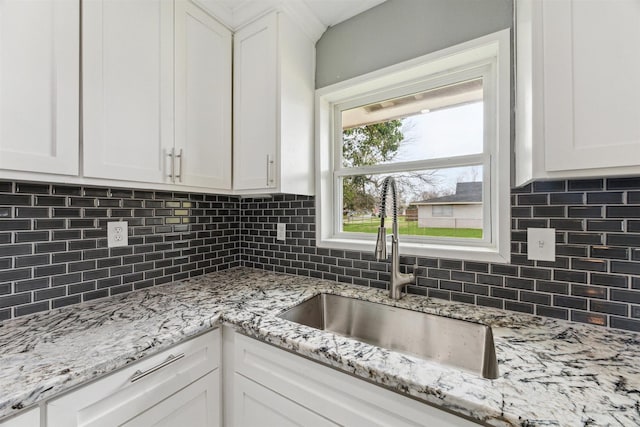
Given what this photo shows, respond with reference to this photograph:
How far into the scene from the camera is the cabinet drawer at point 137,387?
0.73 meters

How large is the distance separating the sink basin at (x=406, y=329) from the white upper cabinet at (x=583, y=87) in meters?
0.64

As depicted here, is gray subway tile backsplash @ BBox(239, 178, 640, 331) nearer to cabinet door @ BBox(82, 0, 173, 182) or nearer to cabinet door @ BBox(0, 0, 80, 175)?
cabinet door @ BBox(82, 0, 173, 182)

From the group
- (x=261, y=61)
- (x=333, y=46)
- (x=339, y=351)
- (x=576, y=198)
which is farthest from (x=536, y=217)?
(x=261, y=61)

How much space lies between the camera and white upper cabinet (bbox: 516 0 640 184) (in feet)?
2.27

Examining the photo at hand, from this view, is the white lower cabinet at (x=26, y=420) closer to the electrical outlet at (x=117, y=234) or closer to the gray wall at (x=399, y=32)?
the electrical outlet at (x=117, y=234)

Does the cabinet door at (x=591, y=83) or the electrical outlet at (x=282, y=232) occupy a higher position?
the cabinet door at (x=591, y=83)

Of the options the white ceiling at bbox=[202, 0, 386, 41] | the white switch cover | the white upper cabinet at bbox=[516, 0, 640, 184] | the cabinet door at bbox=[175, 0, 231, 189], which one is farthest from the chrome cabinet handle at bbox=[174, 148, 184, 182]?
the white switch cover

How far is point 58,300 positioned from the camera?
117cm

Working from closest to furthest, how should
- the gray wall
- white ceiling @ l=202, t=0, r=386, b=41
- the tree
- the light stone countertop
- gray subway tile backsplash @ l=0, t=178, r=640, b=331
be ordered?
the light stone countertop → gray subway tile backsplash @ l=0, t=178, r=640, b=331 → the gray wall → white ceiling @ l=202, t=0, r=386, b=41 → the tree

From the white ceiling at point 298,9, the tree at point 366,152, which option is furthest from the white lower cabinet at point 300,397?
the white ceiling at point 298,9

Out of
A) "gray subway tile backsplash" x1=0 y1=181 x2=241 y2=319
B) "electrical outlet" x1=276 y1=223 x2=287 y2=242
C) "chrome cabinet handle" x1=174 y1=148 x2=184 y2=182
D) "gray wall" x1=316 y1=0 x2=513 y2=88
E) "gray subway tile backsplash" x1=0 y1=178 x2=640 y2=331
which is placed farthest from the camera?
"electrical outlet" x1=276 y1=223 x2=287 y2=242

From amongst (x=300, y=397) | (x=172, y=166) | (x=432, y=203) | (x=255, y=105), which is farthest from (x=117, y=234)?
(x=432, y=203)

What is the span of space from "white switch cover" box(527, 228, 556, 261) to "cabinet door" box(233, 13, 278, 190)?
46.4 inches

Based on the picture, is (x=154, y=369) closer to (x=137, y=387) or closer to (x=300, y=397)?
(x=137, y=387)
